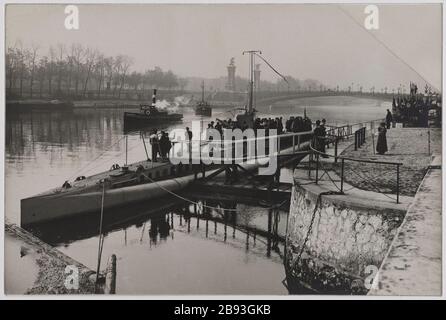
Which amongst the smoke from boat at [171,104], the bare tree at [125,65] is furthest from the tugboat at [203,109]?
the bare tree at [125,65]

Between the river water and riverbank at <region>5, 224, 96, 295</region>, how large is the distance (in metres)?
0.62

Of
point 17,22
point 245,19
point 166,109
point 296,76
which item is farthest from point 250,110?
point 17,22

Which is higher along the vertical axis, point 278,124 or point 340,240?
point 278,124

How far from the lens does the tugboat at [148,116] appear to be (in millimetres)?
14281

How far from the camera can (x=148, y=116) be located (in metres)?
14.5

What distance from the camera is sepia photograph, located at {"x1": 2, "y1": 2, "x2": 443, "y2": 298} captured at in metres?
6.98

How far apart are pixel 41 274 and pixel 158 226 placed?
3.68 m

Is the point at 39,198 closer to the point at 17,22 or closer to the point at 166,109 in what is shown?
the point at 17,22

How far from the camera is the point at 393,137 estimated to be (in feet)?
41.7

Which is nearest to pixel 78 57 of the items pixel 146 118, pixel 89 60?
pixel 89 60

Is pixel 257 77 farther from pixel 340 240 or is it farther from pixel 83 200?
pixel 83 200

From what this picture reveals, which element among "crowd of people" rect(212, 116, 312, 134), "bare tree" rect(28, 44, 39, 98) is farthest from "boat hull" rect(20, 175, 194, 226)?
"crowd of people" rect(212, 116, 312, 134)

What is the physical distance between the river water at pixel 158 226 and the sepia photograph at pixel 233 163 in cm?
5

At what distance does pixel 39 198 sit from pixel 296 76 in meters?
5.74
